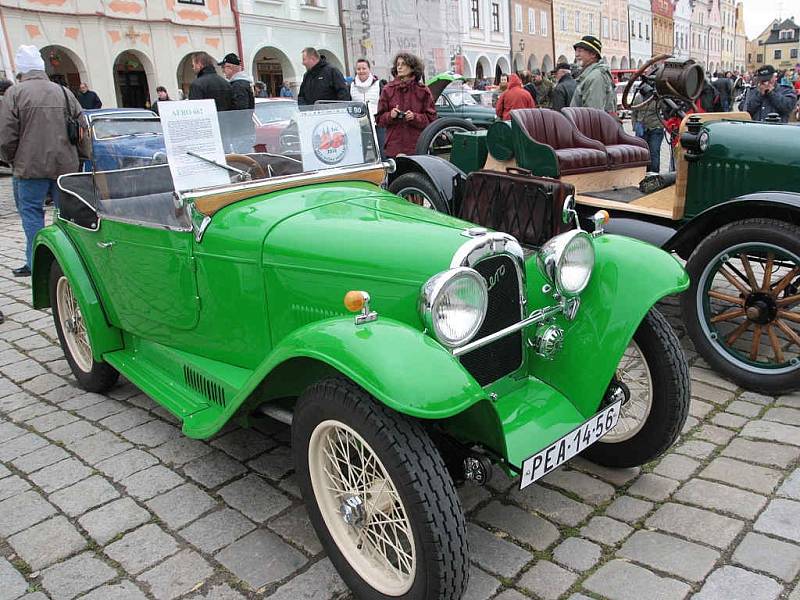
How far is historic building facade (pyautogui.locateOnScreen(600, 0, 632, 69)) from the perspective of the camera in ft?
154

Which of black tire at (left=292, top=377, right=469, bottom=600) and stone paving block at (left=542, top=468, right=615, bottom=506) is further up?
black tire at (left=292, top=377, right=469, bottom=600)

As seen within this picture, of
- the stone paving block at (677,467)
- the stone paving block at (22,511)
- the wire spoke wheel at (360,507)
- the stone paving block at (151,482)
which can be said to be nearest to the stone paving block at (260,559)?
the wire spoke wheel at (360,507)

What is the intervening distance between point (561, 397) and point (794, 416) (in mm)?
1493

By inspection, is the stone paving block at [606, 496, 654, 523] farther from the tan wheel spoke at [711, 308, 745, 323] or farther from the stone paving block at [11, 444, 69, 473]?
the stone paving block at [11, 444, 69, 473]

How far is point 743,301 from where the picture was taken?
3.69 meters

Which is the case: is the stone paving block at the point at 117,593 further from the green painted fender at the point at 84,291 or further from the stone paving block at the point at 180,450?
the green painted fender at the point at 84,291

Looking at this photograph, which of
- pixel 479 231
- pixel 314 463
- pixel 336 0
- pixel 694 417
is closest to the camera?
pixel 314 463

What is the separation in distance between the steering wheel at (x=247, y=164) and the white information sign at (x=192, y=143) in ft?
0.35

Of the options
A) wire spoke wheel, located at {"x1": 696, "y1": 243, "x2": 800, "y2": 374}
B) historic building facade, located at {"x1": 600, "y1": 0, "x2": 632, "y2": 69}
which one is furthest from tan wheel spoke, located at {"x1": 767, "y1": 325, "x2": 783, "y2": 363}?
historic building facade, located at {"x1": 600, "y1": 0, "x2": 632, "y2": 69}

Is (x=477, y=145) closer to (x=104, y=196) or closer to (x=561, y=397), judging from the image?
(x=104, y=196)

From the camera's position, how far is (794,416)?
3.26 meters

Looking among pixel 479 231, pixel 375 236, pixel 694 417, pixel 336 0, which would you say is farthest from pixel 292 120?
pixel 336 0

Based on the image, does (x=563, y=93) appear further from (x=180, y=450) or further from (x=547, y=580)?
(x=547, y=580)

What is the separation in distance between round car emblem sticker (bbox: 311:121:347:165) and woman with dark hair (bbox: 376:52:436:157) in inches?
152
